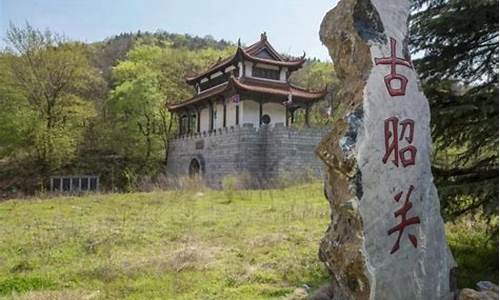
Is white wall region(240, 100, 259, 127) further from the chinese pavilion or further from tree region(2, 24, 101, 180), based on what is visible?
tree region(2, 24, 101, 180)

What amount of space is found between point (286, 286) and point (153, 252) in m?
1.97

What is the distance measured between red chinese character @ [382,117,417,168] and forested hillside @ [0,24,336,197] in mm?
13741

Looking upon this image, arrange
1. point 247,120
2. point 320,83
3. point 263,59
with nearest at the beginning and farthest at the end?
point 247,120
point 263,59
point 320,83

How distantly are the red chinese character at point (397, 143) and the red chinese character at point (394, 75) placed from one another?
19 cm

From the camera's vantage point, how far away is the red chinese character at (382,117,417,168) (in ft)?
8.93

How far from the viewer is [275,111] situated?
19.2 meters

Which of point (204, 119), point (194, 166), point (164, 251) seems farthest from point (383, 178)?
point (204, 119)

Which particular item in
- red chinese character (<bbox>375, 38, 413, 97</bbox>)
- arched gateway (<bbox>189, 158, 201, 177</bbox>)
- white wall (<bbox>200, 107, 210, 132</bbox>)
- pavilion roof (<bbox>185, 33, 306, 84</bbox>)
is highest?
pavilion roof (<bbox>185, 33, 306, 84</bbox>)

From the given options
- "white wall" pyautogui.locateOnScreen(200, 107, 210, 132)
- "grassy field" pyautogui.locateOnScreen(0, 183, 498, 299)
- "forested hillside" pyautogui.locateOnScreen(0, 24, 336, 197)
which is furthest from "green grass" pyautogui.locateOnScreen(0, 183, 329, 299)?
"white wall" pyautogui.locateOnScreen(200, 107, 210, 132)

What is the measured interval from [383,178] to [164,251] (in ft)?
11.2

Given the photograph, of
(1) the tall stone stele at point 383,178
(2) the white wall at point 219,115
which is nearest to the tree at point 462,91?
(1) the tall stone stele at point 383,178

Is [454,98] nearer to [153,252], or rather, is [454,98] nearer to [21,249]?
[153,252]

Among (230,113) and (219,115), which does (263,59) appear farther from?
(219,115)

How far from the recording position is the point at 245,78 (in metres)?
18.5
